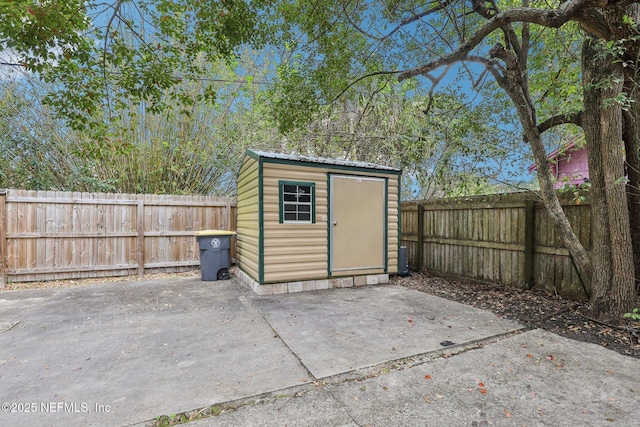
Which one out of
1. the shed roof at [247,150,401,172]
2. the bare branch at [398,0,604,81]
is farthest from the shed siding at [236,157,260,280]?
the bare branch at [398,0,604,81]

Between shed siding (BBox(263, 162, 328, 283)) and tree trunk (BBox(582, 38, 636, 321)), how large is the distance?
11.6ft

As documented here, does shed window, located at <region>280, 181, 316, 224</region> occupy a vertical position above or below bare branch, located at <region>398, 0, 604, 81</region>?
below

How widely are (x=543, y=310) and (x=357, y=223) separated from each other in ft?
9.59

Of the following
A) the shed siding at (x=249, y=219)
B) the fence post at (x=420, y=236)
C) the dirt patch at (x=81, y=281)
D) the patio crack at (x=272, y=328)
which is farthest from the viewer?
the fence post at (x=420, y=236)

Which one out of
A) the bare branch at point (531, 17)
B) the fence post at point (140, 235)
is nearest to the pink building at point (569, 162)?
the bare branch at point (531, 17)

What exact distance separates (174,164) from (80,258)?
2.91m

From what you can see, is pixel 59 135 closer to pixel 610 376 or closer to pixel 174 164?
pixel 174 164

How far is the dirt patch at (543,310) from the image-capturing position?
9.52 feet

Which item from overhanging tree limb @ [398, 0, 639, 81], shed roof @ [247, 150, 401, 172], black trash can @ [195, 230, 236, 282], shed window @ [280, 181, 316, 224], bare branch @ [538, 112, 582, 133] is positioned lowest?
black trash can @ [195, 230, 236, 282]

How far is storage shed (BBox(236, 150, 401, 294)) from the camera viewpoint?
483 cm

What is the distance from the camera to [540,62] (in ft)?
15.6

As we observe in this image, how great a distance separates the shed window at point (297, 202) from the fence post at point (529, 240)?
330 cm

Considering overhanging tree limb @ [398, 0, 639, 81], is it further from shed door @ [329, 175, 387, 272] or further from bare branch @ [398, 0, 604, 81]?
shed door @ [329, 175, 387, 272]

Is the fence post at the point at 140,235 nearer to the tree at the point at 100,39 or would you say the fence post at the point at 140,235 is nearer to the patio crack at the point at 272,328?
the tree at the point at 100,39
